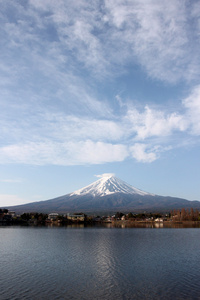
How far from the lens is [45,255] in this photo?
115ft

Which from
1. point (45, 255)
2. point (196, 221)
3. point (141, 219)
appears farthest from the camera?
point (141, 219)

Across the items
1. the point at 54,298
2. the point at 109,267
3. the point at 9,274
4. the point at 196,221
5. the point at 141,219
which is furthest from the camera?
the point at 141,219

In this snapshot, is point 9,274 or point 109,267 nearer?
point 9,274

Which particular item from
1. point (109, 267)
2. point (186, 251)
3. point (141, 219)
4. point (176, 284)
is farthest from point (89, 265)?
point (141, 219)

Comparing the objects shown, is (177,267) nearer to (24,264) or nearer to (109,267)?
(109,267)

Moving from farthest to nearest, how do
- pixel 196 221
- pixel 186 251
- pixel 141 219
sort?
pixel 141 219
pixel 196 221
pixel 186 251

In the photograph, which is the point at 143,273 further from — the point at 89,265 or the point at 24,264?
the point at 24,264

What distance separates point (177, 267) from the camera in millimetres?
28109

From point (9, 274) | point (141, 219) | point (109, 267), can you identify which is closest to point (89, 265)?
point (109, 267)

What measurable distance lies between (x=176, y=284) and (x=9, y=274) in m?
16.4

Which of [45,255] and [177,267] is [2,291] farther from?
[177,267]

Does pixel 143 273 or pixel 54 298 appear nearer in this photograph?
pixel 54 298

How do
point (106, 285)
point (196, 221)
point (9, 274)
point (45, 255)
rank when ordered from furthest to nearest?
point (196, 221) → point (45, 255) → point (9, 274) → point (106, 285)

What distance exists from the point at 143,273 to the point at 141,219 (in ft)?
524
